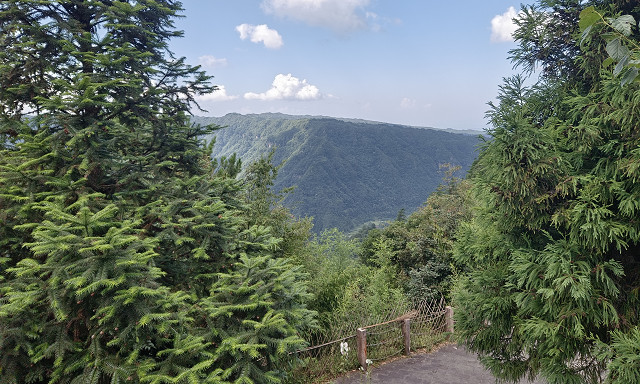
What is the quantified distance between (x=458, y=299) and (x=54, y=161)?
6.05m

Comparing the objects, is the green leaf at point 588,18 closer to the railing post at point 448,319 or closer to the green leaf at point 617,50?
the green leaf at point 617,50

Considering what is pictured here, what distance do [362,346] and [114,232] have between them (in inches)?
244

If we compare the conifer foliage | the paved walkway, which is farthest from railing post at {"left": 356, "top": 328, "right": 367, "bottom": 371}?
the conifer foliage

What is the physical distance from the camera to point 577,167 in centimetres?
433

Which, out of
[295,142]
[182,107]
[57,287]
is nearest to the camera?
[57,287]

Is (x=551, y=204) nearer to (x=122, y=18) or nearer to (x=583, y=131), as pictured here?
(x=583, y=131)

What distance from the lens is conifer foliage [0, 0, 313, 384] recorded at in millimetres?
3289

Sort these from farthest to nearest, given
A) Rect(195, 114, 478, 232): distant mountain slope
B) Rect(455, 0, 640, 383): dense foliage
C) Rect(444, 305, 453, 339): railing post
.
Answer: Rect(195, 114, 478, 232): distant mountain slope → Rect(444, 305, 453, 339): railing post → Rect(455, 0, 640, 383): dense foliage

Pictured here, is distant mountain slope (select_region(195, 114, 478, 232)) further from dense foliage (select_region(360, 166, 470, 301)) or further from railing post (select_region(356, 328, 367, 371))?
railing post (select_region(356, 328, 367, 371))

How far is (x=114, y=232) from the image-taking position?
11.0 feet

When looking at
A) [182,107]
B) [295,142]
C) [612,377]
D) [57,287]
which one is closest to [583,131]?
[612,377]

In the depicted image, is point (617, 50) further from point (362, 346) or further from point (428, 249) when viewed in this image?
point (428, 249)

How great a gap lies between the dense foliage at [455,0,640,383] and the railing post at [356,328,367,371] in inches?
118

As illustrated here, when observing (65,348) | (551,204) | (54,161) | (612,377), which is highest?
(54,161)
